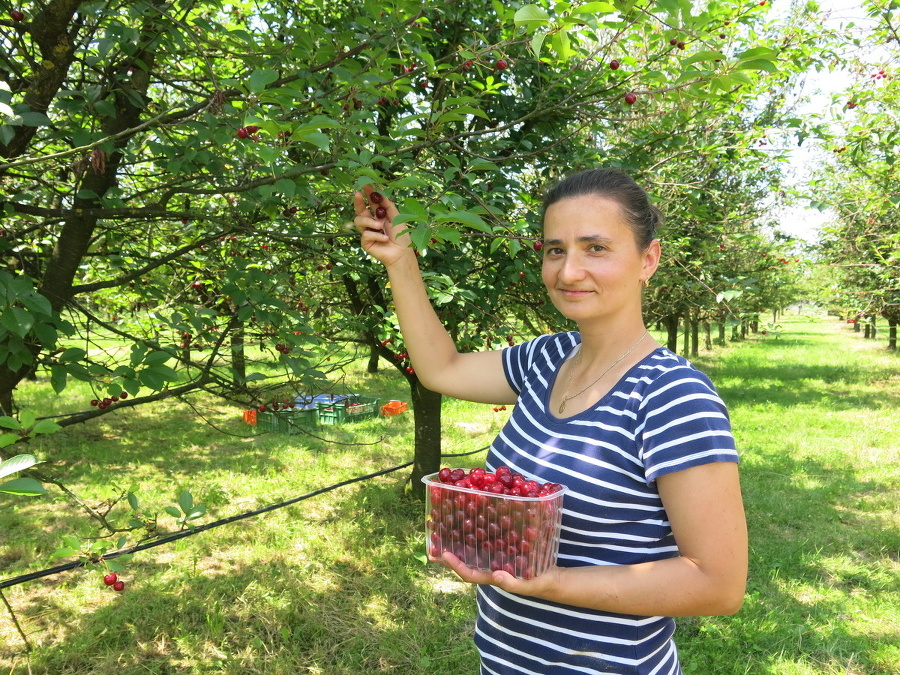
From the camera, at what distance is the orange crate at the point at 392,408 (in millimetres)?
8898

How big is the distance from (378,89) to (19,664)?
3313 mm

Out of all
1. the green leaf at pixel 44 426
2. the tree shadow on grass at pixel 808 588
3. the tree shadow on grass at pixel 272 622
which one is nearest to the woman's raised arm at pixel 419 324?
the green leaf at pixel 44 426

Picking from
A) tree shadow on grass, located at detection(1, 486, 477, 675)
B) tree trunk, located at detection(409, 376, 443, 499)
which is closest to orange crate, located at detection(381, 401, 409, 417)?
tree trunk, located at detection(409, 376, 443, 499)

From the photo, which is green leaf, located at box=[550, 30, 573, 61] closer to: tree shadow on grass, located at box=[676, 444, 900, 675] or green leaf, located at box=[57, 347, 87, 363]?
green leaf, located at box=[57, 347, 87, 363]

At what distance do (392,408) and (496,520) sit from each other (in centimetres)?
795

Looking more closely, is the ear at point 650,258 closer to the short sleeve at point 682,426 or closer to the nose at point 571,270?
the nose at point 571,270

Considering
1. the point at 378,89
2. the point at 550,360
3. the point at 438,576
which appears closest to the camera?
the point at 550,360

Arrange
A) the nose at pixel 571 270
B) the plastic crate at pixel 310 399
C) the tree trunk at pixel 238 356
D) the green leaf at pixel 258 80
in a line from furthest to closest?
the plastic crate at pixel 310 399, the tree trunk at pixel 238 356, the green leaf at pixel 258 80, the nose at pixel 571 270

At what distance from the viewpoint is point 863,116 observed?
4.67 m

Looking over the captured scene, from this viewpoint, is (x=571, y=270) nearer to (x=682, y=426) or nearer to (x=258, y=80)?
(x=682, y=426)

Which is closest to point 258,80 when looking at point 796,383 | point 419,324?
point 419,324

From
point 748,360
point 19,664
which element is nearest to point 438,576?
point 19,664

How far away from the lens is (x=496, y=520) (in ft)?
3.65

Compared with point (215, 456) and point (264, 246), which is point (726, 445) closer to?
point (264, 246)
